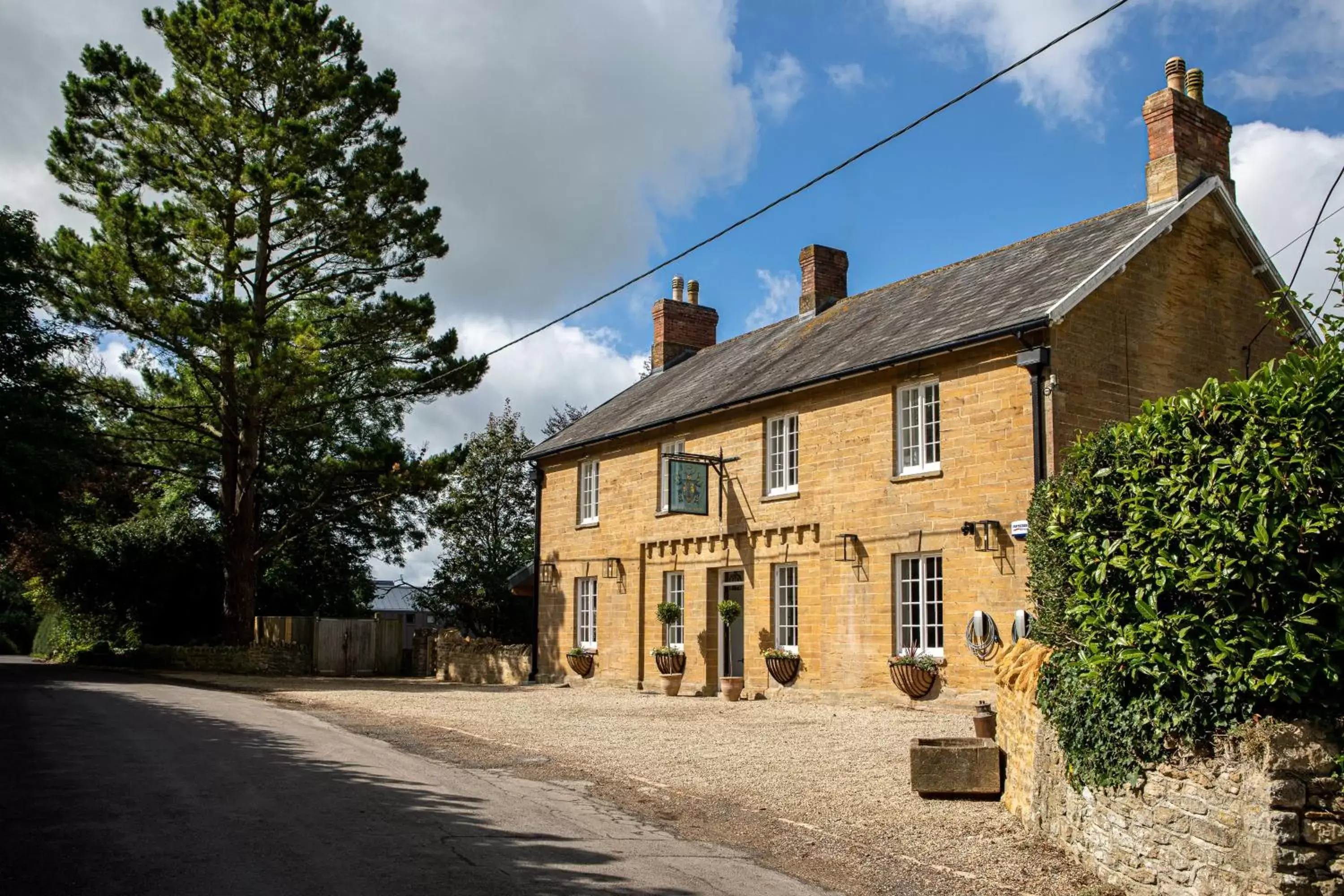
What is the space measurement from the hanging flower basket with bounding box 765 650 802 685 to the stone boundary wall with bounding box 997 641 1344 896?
40.9ft

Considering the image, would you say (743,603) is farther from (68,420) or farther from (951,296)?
(68,420)

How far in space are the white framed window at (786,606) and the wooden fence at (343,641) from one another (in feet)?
50.7

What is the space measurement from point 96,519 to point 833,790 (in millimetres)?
26481

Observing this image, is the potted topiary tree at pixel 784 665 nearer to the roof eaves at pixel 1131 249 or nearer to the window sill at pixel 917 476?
the window sill at pixel 917 476

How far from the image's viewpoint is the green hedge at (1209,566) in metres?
5.91

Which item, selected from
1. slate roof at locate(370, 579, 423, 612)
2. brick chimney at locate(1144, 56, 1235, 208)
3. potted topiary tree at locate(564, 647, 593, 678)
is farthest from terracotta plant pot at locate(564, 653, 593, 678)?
slate roof at locate(370, 579, 423, 612)

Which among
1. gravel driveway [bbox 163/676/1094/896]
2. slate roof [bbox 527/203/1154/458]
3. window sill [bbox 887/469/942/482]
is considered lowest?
gravel driveway [bbox 163/676/1094/896]

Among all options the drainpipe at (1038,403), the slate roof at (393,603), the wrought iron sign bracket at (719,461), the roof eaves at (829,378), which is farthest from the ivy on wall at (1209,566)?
the slate roof at (393,603)

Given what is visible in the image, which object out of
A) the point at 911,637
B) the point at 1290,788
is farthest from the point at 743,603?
the point at 1290,788

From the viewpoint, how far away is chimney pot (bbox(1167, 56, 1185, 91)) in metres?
18.9

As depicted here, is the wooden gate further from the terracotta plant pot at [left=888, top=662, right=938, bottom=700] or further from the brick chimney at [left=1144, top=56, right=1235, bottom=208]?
the brick chimney at [left=1144, top=56, right=1235, bottom=208]

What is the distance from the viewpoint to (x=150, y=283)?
25.5 meters

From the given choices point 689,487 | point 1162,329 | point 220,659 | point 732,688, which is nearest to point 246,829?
point 732,688

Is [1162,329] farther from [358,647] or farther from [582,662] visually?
[358,647]
